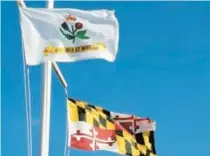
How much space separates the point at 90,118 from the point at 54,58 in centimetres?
332

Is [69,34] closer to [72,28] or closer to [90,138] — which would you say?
[72,28]

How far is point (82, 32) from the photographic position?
88.3ft

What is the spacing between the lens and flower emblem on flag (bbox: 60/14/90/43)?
2678cm

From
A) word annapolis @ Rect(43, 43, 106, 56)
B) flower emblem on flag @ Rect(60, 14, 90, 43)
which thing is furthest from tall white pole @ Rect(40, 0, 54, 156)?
flower emblem on flag @ Rect(60, 14, 90, 43)

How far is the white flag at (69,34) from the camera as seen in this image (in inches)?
1032

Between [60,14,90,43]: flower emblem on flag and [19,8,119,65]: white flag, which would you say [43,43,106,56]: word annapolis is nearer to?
[19,8,119,65]: white flag

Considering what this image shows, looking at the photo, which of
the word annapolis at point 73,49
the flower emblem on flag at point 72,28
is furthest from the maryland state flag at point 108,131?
the flower emblem on flag at point 72,28

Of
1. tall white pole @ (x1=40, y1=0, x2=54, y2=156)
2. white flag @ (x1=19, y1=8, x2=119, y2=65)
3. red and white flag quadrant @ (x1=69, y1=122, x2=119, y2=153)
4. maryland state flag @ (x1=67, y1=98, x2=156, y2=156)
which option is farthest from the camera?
maryland state flag @ (x1=67, y1=98, x2=156, y2=156)

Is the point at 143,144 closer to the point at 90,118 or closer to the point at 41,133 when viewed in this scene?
the point at 90,118

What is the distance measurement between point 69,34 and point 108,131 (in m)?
4.49

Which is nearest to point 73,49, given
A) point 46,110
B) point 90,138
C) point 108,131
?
point 46,110

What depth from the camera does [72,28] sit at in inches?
1064

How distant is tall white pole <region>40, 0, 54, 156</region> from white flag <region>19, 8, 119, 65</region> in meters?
0.51

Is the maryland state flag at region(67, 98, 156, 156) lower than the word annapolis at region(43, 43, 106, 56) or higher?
lower
